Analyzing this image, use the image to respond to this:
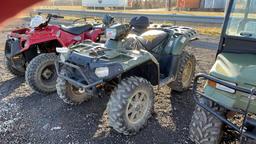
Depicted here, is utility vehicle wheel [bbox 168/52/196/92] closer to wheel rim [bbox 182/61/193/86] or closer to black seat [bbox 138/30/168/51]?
wheel rim [bbox 182/61/193/86]

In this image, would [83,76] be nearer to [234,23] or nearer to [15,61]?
[234,23]

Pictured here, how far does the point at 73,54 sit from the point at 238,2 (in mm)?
2360

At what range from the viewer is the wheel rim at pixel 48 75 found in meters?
5.12

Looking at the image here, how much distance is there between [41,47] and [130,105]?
2.98 metres

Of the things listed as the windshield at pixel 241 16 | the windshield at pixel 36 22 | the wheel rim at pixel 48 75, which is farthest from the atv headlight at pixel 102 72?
the windshield at pixel 36 22

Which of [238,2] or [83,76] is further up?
[238,2]

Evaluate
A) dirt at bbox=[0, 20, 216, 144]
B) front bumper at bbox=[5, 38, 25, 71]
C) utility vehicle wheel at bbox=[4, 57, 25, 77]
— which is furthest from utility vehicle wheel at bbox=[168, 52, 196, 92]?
utility vehicle wheel at bbox=[4, 57, 25, 77]

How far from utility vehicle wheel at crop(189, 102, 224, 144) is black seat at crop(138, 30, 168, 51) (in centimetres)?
172

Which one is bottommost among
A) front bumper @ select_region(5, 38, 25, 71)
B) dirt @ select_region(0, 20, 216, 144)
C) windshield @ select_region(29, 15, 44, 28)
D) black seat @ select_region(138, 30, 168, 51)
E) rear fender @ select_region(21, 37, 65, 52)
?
dirt @ select_region(0, 20, 216, 144)

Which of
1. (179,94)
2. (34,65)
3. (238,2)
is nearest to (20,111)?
(34,65)

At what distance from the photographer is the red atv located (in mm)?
4965

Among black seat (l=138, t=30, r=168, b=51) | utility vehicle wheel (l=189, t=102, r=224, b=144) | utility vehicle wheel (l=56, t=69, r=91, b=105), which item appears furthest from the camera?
black seat (l=138, t=30, r=168, b=51)

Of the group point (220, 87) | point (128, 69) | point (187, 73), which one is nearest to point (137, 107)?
point (128, 69)

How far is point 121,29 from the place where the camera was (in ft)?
13.0
